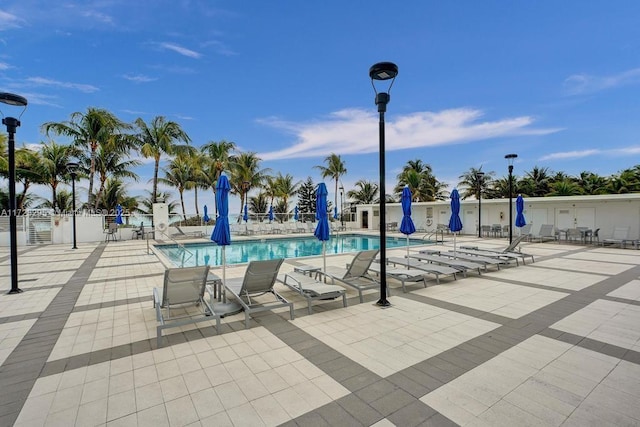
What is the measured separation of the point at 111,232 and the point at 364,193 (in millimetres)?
25364

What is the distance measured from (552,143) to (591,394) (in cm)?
2927

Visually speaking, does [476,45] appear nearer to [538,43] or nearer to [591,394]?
[538,43]

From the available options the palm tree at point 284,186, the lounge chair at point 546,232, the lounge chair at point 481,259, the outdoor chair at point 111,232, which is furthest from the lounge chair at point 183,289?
the palm tree at point 284,186

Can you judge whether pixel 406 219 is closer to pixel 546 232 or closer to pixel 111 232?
pixel 546 232

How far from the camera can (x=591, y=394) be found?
2.69 metres

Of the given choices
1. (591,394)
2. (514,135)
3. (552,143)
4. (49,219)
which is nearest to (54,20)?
(49,219)

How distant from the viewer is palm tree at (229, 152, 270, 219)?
1093 inches

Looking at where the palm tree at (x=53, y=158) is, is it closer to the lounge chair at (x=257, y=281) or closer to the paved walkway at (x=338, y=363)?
the paved walkway at (x=338, y=363)

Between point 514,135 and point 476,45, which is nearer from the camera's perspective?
point 476,45

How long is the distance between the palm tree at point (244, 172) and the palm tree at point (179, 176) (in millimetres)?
3663

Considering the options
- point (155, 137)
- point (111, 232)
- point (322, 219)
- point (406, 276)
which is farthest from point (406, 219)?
point (155, 137)

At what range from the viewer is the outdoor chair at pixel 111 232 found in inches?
689

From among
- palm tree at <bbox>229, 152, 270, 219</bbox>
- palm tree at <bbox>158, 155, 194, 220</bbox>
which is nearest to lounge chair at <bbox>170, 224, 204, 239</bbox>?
palm tree at <bbox>158, 155, 194, 220</bbox>

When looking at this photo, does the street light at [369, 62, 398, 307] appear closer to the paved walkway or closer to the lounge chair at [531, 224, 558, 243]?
the paved walkway
